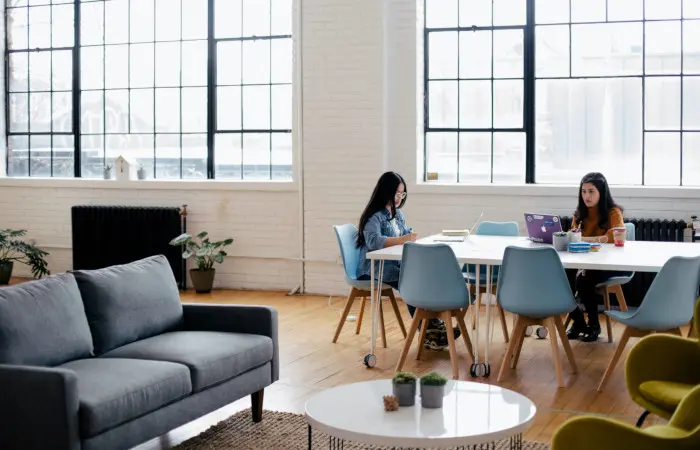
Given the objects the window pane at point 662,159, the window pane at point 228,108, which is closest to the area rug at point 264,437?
the window pane at point 662,159

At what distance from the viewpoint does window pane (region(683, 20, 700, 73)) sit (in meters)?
8.25

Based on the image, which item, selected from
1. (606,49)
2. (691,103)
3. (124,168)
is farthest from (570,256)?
(124,168)

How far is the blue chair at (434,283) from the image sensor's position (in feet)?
19.0

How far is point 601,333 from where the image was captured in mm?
7305

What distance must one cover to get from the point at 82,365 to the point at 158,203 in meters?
5.72

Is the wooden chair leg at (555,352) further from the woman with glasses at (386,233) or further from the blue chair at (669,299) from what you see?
the woman with glasses at (386,233)

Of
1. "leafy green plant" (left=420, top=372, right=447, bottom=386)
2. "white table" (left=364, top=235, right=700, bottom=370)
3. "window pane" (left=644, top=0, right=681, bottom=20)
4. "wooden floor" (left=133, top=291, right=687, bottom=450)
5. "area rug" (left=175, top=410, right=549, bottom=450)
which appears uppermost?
"window pane" (left=644, top=0, right=681, bottom=20)

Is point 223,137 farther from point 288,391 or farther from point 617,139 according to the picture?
point 288,391

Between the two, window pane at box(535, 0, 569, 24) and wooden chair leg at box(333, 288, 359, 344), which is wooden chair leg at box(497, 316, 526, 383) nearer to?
wooden chair leg at box(333, 288, 359, 344)

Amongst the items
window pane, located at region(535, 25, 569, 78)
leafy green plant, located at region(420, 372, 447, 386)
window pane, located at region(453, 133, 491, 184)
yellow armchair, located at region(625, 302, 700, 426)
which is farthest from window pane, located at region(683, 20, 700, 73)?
leafy green plant, located at region(420, 372, 447, 386)

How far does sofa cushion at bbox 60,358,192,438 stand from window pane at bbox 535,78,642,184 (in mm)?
5164

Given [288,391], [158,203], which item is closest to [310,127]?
[158,203]

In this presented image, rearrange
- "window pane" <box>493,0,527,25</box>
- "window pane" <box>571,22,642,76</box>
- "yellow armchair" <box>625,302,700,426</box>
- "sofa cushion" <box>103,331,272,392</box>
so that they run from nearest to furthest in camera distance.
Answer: "yellow armchair" <box>625,302,700,426</box>
"sofa cushion" <box>103,331,272,392</box>
"window pane" <box>571,22,642,76</box>
"window pane" <box>493,0,527,25</box>

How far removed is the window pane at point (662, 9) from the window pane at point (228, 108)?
3.94 meters
